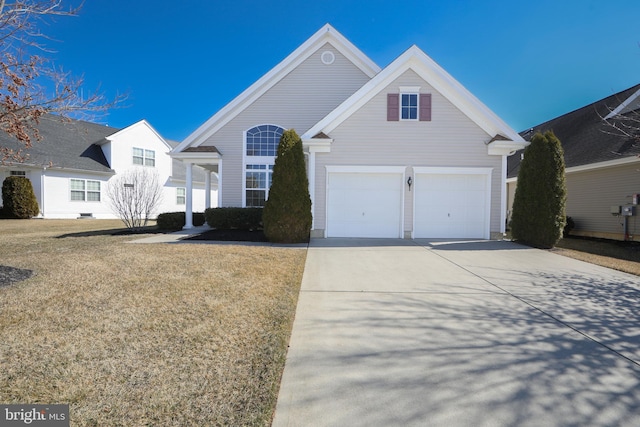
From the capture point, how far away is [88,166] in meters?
21.0

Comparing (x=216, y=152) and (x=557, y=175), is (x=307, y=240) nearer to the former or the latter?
(x=216, y=152)

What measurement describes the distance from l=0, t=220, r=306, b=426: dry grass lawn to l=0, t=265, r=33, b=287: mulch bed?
157 mm

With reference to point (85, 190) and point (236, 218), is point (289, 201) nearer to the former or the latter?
point (236, 218)

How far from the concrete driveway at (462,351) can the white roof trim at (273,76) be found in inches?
396

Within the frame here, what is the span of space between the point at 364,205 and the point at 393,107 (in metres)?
3.57

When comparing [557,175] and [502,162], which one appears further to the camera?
[502,162]

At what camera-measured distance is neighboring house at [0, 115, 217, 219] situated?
1911cm

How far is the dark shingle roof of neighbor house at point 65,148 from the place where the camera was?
62.7 feet

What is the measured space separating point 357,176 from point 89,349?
30.9 ft

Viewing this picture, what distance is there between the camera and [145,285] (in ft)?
16.7

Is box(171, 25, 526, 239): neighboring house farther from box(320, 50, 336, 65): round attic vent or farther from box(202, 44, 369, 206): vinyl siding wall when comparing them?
box(320, 50, 336, 65): round attic vent

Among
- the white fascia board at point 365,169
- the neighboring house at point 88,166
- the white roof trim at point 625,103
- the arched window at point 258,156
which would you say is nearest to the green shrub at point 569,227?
the white roof trim at point 625,103

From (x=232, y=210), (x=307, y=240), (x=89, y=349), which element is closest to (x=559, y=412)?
(x=89, y=349)

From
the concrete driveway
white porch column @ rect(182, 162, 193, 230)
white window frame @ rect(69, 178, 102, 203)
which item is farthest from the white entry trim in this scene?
white window frame @ rect(69, 178, 102, 203)
